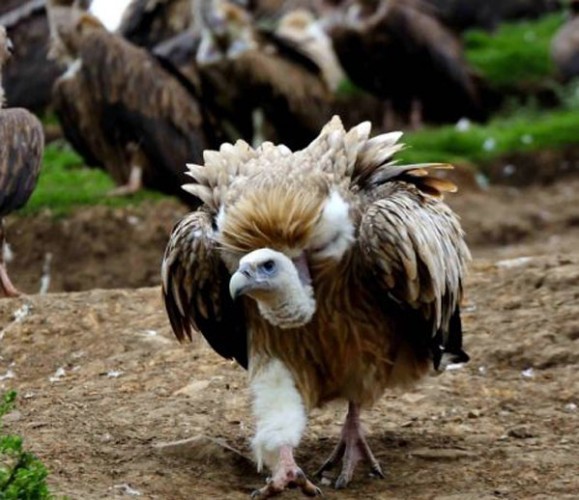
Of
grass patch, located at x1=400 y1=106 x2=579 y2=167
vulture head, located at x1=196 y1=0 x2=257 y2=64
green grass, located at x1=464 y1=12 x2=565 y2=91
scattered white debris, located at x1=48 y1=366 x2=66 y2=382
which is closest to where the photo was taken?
scattered white debris, located at x1=48 y1=366 x2=66 y2=382

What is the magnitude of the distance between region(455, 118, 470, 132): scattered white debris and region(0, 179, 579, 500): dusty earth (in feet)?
29.7

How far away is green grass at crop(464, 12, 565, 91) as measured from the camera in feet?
65.5

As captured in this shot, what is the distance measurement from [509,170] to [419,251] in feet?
35.6

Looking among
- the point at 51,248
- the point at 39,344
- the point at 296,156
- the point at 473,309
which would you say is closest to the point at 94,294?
the point at 39,344

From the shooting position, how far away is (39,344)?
7.31 metres

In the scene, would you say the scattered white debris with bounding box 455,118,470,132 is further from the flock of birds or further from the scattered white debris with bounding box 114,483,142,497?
the scattered white debris with bounding box 114,483,142,497

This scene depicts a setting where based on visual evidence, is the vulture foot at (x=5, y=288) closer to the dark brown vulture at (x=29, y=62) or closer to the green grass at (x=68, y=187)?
the green grass at (x=68, y=187)

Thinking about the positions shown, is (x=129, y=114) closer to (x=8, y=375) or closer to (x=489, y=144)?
(x=489, y=144)

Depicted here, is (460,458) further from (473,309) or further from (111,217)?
(111,217)

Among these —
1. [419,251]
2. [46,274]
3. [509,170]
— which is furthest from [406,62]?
[419,251]

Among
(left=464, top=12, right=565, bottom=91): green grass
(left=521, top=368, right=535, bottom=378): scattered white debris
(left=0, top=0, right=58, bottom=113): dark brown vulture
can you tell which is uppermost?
(left=521, top=368, right=535, bottom=378): scattered white debris

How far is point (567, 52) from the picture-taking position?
18688 millimetres

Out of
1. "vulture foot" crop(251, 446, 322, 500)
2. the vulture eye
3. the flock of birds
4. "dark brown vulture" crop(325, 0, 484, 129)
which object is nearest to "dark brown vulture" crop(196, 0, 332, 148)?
"dark brown vulture" crop(325, 0, 484, 129)

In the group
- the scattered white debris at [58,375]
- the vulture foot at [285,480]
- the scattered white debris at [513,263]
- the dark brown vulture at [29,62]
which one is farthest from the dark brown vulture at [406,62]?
the vulture foot at [285,480]
